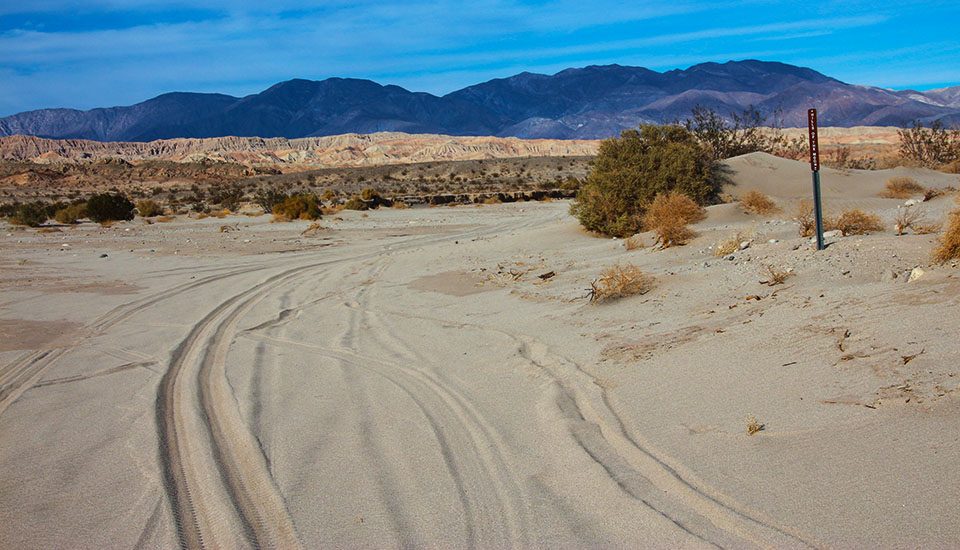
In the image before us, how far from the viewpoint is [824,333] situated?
22.5ft

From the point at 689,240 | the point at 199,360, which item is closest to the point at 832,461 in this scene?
the point at 199,360

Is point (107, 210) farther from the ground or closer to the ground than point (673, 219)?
farther from the ground

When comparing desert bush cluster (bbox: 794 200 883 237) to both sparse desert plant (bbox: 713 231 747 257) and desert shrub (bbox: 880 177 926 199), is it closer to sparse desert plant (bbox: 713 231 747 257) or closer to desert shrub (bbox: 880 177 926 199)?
sparse desert plant (bbox: 713 231 747 257)

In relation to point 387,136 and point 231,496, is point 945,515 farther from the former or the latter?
point 387,136

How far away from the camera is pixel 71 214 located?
37.0 m

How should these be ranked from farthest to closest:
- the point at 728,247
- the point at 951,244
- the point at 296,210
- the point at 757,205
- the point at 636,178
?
1. the point at 296,210
2. the point at 636,178
3. the point at 757,205
4. the point at 728,247
5. the point at 951,244

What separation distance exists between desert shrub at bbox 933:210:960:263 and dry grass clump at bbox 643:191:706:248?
610 centimetres

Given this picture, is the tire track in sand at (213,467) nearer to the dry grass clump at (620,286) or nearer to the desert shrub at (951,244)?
the dry grass clump at (620,286)

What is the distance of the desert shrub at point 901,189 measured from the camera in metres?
23.5

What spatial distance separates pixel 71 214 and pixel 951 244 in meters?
37.7

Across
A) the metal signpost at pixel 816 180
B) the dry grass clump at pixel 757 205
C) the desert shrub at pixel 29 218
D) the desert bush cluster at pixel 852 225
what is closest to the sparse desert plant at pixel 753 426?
the metal signpost at pixel 816 180

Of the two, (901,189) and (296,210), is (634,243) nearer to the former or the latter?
(901,189)

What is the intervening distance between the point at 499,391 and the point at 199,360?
404 cm

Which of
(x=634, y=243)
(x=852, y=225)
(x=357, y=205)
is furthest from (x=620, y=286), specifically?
(x=357, y=205)
